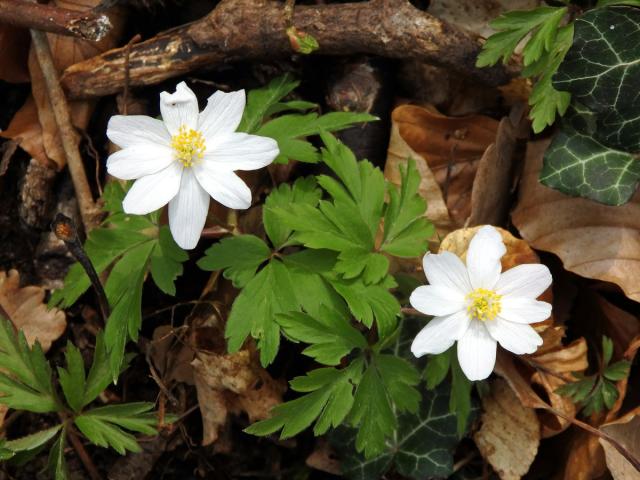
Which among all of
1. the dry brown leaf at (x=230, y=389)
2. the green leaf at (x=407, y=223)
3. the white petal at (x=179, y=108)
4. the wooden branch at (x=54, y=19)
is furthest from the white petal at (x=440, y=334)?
the wooden branch at (x=54, y=19)

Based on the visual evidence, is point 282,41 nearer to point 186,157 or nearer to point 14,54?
point 186,157

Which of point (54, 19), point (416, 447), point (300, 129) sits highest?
point (54, 19)

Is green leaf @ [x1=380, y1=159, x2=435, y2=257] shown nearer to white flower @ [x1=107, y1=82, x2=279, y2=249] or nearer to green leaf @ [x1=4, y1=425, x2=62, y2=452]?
white flower @ [x1=107, y1=82, x2=279, y2=249]

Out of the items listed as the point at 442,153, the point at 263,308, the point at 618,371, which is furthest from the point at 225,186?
the point at 618,371

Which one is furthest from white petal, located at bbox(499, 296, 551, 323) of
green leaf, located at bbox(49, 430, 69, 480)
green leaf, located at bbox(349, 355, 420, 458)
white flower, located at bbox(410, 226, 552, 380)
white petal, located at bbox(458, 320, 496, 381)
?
green leaf, located at bbox(49, 430, 69, 480)

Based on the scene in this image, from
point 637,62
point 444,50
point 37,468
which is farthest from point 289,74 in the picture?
point 37,468
